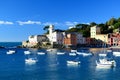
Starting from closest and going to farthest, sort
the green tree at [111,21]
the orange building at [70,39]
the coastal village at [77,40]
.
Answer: the coastal village at [77,40] → the orange building at [70,39] → the green tree at [111,21]

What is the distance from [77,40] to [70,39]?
3.66m

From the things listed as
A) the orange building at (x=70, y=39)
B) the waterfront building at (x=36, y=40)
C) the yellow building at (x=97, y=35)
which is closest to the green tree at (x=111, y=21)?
the yellow building at (x=97, y=35)

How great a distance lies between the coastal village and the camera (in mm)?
124562

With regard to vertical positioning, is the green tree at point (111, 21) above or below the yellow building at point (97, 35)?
above

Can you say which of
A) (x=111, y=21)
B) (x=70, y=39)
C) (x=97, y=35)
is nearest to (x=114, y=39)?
(x=97, y=35)

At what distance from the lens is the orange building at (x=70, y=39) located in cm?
12494

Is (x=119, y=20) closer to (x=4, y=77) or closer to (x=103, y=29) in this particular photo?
(x=103, y=29)

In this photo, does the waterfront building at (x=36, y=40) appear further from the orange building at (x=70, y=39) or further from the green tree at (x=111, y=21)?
the green tree at (x=111, y=21)

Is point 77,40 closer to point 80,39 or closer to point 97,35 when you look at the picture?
point 80,39

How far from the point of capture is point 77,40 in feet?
418

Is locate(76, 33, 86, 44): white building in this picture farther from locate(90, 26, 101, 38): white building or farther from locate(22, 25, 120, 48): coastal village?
locate(90, 26, 101, 38): white building

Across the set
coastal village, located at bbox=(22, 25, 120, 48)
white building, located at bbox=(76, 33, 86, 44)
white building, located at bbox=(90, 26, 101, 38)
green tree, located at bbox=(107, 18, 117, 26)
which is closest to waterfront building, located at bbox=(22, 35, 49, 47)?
coastal village, located at bbox=(22, 25, 120, 48)

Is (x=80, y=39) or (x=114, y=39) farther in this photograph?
(x=80, y=39)

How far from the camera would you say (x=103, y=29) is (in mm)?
138625
